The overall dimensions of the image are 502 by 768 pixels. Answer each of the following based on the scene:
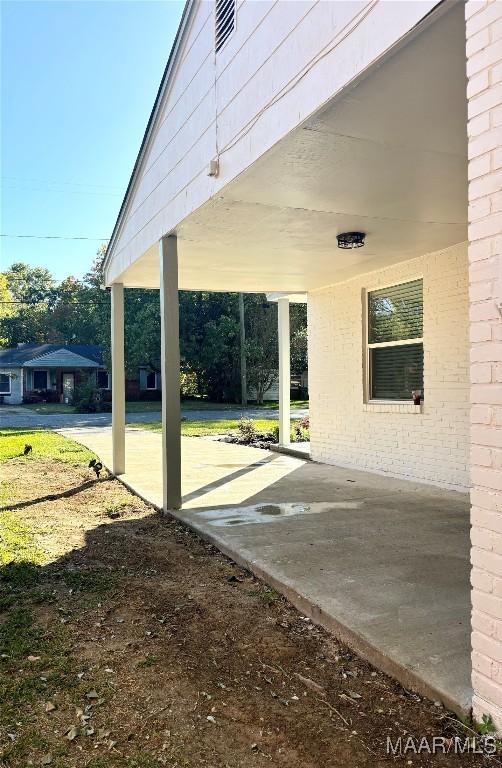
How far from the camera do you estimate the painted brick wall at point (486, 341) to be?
2008 millimetres

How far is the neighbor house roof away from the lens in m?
34.5

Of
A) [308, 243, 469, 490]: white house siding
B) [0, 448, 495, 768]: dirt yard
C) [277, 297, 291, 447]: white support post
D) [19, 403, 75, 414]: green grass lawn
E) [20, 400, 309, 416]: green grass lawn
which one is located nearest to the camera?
[0, 448, 495, 768]: dirt yard

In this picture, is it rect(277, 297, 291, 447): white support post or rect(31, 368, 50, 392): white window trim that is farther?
rect(31, 368, 50, 392): white window trim

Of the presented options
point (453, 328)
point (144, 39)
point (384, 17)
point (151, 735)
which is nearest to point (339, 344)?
point (453, 328)

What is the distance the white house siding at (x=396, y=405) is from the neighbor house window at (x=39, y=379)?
29196mm

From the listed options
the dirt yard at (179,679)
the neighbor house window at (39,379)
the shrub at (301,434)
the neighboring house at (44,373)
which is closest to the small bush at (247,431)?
the shrub at (301,434)

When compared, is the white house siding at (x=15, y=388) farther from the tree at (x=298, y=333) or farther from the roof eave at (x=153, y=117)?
the roof eave at (x=153, y=117)

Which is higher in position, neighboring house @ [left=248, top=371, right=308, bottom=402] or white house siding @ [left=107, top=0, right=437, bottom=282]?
white house siding @ [left=107, top=0, right=437, bottom=282]

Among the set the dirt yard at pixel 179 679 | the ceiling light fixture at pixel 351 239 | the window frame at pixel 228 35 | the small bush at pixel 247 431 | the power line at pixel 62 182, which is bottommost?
the dirt yard at pixel 179 679

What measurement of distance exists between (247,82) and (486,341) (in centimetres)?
290

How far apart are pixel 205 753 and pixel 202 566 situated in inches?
86.6

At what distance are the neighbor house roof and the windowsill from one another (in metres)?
29.4

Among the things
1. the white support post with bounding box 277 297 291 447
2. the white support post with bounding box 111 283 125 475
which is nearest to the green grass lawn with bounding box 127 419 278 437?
the white support post with bounding box 277 297 291 447

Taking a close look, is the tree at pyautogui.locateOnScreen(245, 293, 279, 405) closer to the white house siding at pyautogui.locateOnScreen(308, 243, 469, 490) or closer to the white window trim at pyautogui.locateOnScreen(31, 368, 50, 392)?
the white window trim at pyautogui.locateOnScreen(31, 368, 50, 392)
